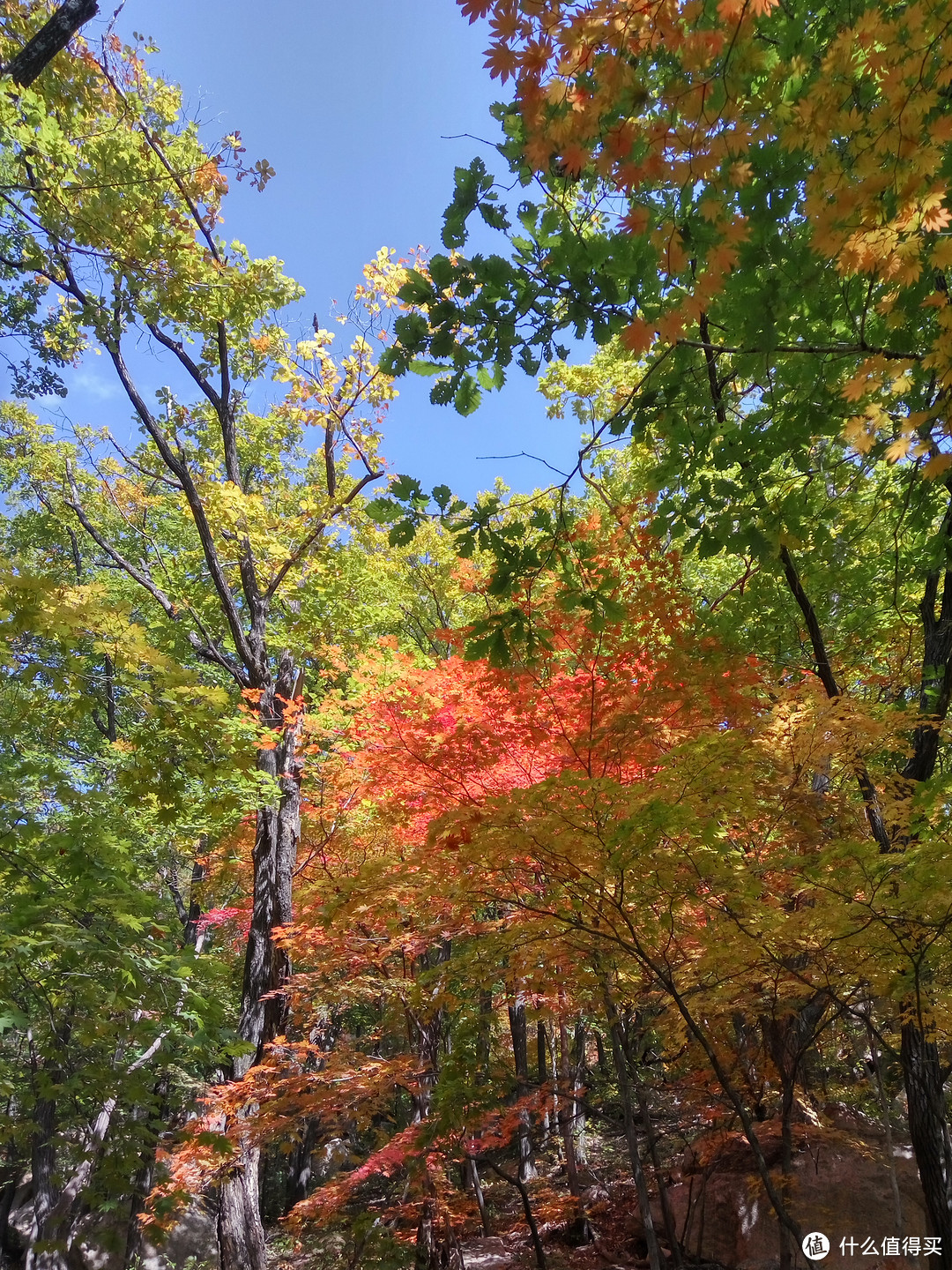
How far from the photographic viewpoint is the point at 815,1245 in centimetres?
502

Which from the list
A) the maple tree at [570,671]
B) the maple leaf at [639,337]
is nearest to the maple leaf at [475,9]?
the maple tree at [570,671]

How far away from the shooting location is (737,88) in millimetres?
2010

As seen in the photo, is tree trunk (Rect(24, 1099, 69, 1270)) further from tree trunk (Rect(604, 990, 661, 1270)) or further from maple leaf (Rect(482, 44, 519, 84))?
maple leaf (Rect(482, 44, 519, 84))

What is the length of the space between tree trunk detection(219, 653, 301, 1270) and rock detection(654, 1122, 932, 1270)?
4166mm

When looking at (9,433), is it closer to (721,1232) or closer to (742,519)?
(742,519)

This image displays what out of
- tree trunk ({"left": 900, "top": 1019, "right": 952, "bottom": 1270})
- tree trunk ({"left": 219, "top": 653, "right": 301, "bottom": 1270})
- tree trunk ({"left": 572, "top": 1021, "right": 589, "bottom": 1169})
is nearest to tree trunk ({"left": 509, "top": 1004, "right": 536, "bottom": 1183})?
tree trunk ({"left": 572, "top": 1021, "right": 589, "bottom": 1169})

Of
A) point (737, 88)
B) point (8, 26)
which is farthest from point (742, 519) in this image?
point (8, 26)

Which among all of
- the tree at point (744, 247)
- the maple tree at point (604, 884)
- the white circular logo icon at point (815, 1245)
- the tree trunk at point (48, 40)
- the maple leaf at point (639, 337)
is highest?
the tree trunk at point (48, 40)

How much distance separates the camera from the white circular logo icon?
15.8ft

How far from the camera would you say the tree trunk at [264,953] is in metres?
5.69

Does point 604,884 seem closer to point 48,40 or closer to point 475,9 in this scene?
point 475,9

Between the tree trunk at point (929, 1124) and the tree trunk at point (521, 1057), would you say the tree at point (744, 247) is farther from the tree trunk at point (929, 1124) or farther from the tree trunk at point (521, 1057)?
the tree trunk at point (521, 1057)

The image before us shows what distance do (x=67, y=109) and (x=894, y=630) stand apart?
25.9ft

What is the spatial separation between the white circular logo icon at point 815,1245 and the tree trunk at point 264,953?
4.32 metres
